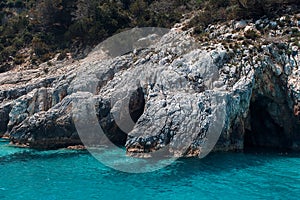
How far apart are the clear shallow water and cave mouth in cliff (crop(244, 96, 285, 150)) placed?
3333 mm

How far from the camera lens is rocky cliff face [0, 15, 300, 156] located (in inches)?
1114

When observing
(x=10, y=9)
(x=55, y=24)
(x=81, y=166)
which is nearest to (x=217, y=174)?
(x=81, y=166)

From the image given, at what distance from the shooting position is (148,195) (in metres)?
20.0

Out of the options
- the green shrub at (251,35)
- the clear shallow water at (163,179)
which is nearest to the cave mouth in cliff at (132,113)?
the clear shallow water at (163,179)

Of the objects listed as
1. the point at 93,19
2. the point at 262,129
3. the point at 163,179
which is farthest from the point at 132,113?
the point at 93,19

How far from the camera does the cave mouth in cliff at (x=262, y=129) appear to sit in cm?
3072

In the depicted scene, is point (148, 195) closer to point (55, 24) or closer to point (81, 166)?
point (81, 166)

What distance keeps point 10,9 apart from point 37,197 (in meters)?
65.0

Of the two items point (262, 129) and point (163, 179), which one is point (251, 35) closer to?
point (262, 129)

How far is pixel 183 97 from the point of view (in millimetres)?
29547

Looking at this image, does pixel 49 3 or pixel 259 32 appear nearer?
pixel 259 32

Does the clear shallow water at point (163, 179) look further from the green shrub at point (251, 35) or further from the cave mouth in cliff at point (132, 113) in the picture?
the green shrub at point (251, 35)

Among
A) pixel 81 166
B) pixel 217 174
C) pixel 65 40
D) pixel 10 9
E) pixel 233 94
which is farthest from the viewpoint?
pixel 10 9

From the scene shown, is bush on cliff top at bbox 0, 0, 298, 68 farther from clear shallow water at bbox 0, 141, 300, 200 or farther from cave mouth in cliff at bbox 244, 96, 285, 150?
clear shallow water at bbox 0, 141, 300, 200
